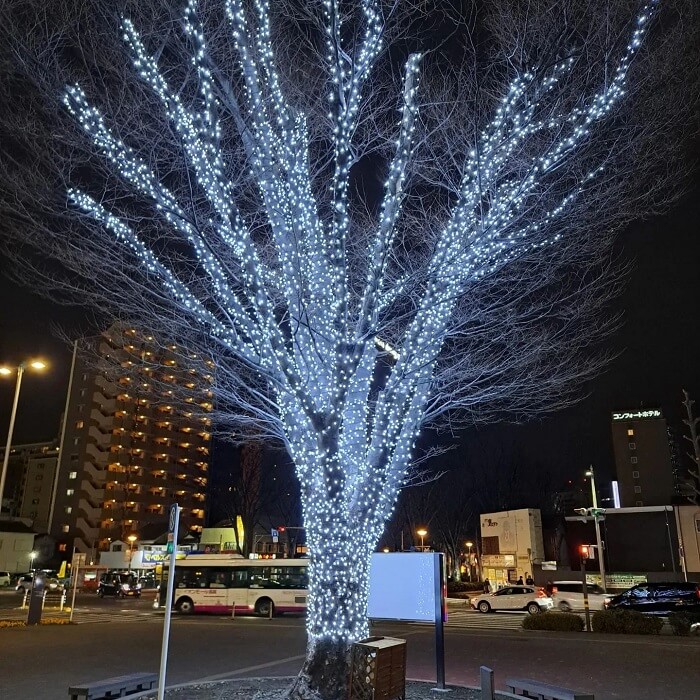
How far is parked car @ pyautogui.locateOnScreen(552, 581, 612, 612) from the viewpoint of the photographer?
24797 millimetres

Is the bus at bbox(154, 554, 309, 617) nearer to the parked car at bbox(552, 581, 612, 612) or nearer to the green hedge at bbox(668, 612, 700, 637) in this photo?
the parked car at bbox(552, 581, 612, 612)

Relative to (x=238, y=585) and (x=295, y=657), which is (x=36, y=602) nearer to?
(x=238, y=585)

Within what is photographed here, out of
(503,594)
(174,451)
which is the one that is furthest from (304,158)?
(174,451)

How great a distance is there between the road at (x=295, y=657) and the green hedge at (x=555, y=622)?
591 millimetres

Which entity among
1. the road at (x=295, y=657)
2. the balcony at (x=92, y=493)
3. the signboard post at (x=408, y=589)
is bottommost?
the road at (x=295, y=657)

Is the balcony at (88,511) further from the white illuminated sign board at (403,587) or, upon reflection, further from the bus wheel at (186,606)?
the white illuminated sign board at (403,587)

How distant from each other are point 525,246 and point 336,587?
5.28 m

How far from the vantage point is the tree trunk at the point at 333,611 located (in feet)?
24.3

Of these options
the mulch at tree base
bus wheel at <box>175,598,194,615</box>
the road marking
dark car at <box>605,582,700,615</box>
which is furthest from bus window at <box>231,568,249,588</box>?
the mulch at tree base

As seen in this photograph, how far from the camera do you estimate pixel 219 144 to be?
8297mm

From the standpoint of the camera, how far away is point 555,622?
18719 millimetres

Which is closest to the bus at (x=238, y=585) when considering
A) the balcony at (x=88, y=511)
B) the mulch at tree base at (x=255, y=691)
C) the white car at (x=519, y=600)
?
the white car at (x=519, y=600)

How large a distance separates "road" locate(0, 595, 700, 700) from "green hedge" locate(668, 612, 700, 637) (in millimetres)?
1073

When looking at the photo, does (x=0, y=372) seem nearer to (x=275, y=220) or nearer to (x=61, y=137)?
(x=61, y=137)
